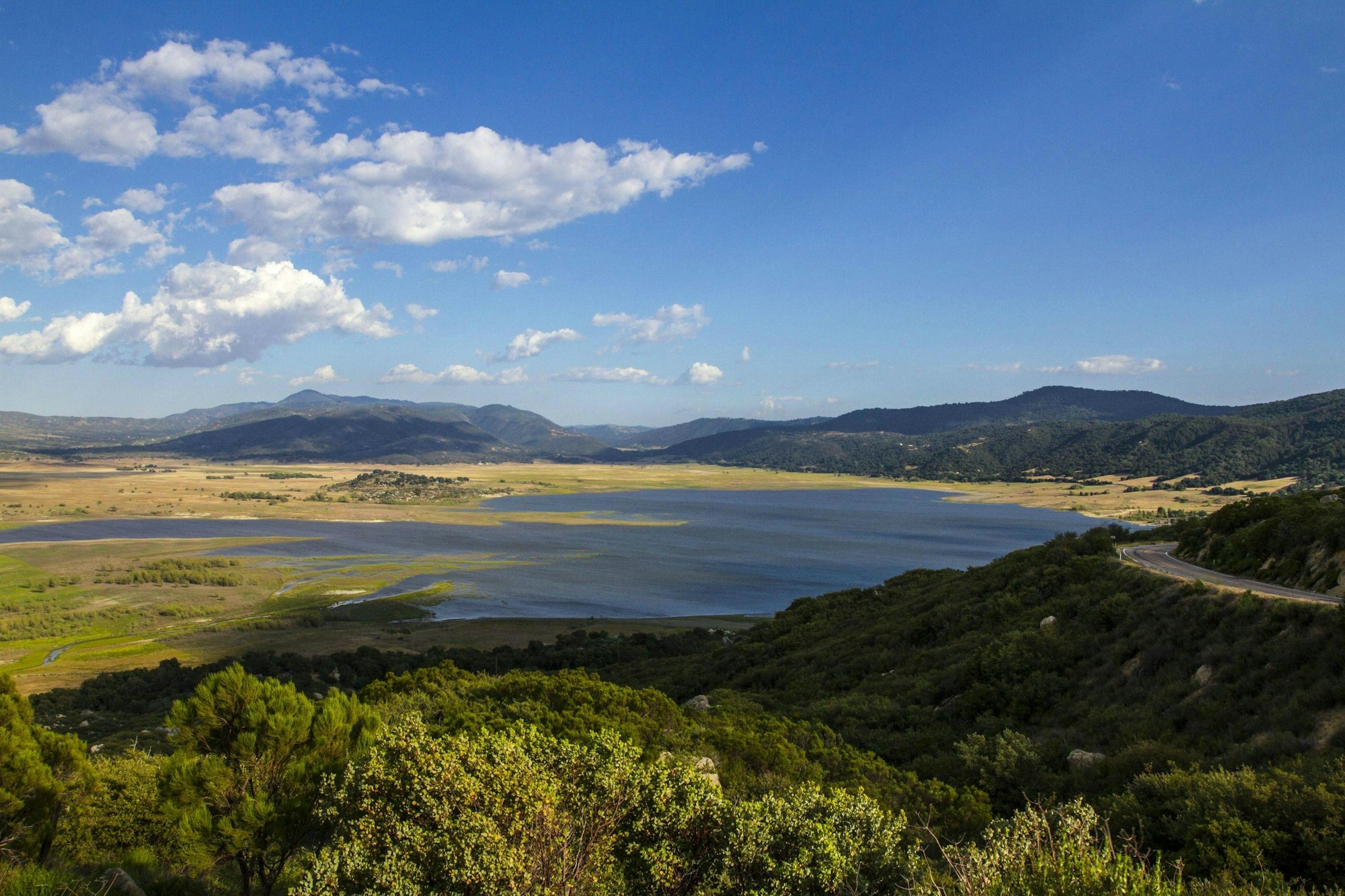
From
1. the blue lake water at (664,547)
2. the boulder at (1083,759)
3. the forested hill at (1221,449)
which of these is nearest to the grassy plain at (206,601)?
the blue lake water at (664,547)

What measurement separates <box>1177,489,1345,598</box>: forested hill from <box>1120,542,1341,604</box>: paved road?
0.42 meters

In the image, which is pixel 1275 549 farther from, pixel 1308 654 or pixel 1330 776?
pixel 1330 776

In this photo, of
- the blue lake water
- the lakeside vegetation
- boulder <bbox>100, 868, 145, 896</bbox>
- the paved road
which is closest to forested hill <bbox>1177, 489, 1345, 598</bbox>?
the paved road

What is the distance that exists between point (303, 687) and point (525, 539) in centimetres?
5868

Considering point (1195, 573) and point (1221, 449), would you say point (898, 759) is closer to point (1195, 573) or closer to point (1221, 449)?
point (1195, 573)

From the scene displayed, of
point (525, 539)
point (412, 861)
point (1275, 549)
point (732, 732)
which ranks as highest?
point (1275, 549)

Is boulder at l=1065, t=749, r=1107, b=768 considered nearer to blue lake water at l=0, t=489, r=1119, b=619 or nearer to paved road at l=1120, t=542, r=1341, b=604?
paved road at l=1120, t=542, r=1341, b=604

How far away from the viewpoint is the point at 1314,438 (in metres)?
141

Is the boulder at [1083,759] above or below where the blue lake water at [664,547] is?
above

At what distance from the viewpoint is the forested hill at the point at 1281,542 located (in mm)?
19438

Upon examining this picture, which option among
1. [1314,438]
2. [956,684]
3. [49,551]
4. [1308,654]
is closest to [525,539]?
[49,551]

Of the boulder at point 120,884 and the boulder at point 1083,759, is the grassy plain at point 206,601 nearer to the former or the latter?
the boulder at point 120,884

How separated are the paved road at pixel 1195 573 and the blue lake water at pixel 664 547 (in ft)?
95.9

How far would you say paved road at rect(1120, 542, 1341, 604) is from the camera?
58.9 ft
